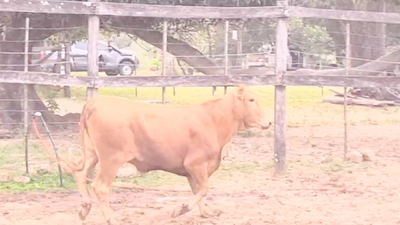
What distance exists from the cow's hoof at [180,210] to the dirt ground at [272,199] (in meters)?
0.08

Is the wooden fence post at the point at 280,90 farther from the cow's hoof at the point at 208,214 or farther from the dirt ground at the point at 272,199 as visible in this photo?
the cow's hoof at the point at 208,214

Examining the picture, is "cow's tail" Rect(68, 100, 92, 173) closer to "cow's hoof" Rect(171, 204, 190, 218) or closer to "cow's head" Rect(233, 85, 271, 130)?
"cow's hoof" Rect(171, 204, 190, 218)

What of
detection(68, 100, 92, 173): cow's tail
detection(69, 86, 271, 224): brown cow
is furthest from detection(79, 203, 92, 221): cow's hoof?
detection(68, 100, 92, 173): cow's tail

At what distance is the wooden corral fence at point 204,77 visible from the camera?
7770mm

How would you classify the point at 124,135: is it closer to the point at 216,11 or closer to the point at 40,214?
the point at 40,214

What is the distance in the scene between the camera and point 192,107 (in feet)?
20.6

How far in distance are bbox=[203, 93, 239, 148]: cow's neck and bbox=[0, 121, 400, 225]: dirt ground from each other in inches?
29.6

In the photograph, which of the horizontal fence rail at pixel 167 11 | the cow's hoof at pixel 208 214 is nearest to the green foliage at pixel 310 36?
the horizontal fence rail at pixel 167 11

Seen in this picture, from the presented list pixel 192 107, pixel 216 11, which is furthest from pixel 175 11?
pixel 192 107

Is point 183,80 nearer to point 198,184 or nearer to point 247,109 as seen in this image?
point 247,109

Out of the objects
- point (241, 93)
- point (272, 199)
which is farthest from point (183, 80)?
point (272, 199)

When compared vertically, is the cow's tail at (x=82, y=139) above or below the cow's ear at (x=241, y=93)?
below

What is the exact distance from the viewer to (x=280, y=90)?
8359mm

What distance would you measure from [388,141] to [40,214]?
6.82 meters
